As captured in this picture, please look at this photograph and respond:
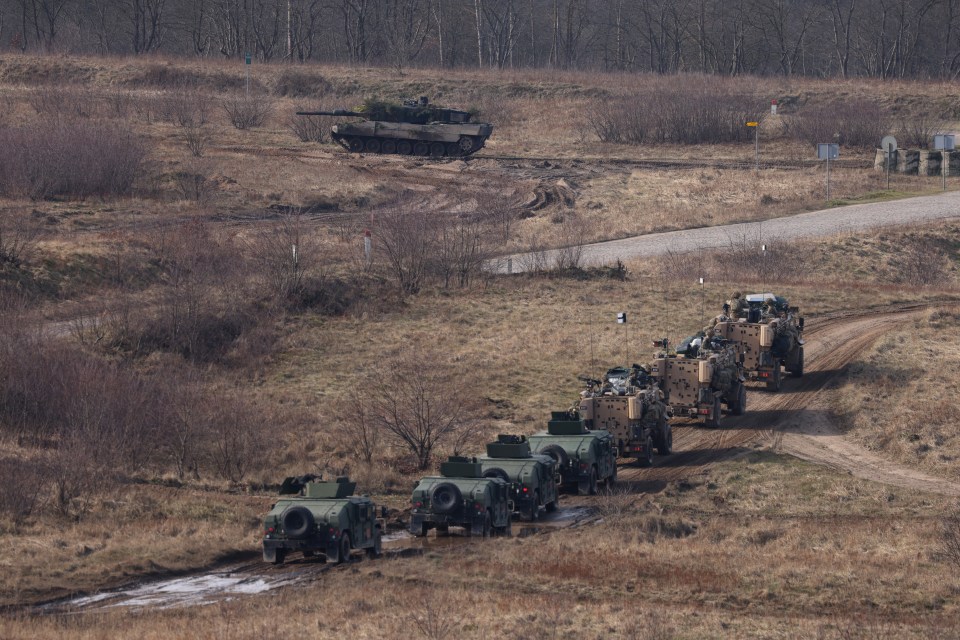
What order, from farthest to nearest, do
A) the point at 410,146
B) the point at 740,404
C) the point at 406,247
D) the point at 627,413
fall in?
the point at 410,146, the point at 406,247, the point at 740,404, the point at 627,413

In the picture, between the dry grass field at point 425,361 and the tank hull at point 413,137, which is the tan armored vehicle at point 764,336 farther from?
the tank hull at point 413,137

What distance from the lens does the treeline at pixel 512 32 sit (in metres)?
100

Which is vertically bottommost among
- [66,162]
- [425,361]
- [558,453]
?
[558,453]

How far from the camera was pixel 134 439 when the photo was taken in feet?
78.5

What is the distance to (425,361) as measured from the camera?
106 ft

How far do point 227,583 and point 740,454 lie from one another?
11.9 metres

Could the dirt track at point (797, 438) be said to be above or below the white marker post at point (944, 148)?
below

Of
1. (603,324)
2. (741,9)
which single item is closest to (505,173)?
(603,324)

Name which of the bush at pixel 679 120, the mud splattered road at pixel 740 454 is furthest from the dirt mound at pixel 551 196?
the mud splattered road at pixel 740 454

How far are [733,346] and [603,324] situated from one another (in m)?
7.66

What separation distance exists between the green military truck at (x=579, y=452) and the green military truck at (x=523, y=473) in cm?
86

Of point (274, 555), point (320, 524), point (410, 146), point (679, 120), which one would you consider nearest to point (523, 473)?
point (320, 524)

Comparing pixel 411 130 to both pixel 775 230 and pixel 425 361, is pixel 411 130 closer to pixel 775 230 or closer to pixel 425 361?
pixel 775 230

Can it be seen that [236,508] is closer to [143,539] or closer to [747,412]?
[143,539]
